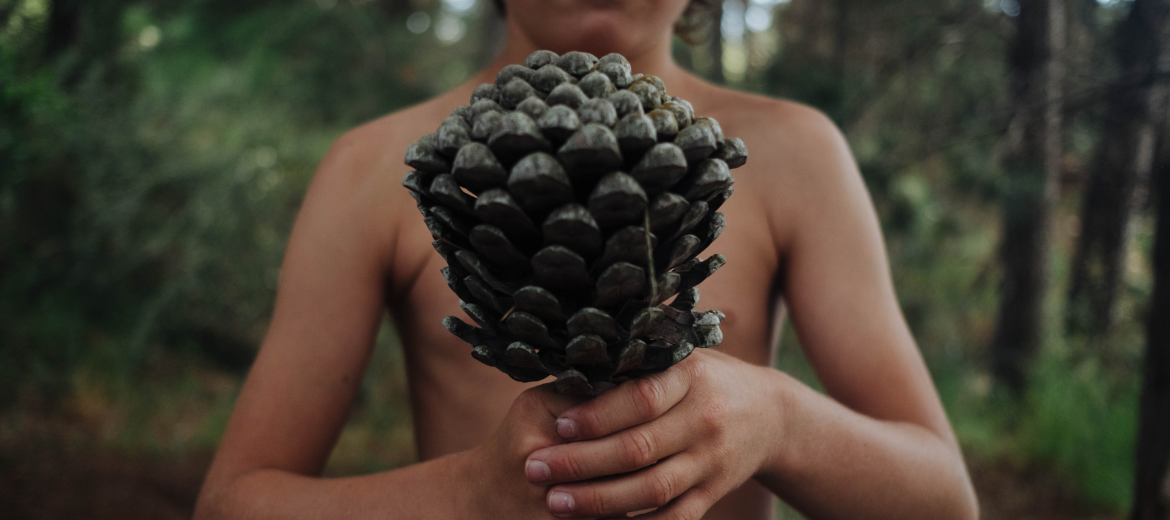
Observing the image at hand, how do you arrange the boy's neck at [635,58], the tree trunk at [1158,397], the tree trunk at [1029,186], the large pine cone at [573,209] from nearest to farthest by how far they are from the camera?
the large pine cone at [573,209], the boy's neck at [635,58], the tree trunk at [1158,397], the tree trunk at [1029,186]

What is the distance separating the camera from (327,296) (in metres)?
1.09

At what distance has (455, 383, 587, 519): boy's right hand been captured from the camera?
0.69m

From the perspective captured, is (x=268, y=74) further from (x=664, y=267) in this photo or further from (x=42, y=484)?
(x=664, y=267)

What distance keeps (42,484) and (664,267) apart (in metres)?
2.32

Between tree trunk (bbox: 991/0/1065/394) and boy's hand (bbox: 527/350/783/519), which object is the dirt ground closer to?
tree trunk (bbox: 991/0/1065/394)

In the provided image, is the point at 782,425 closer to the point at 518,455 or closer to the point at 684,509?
the point at 684,509

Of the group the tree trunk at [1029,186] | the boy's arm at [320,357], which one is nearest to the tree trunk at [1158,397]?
the tree trunk at [1029,186]

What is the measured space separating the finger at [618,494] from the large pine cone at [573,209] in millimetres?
111

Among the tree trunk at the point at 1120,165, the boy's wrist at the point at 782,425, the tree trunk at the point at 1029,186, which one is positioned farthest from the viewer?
the tree trunk at the point at 1029,186

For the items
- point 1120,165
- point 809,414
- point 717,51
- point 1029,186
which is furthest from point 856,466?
point 1029,186

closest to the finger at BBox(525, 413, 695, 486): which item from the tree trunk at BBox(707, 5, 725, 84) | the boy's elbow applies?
the boy's elbow

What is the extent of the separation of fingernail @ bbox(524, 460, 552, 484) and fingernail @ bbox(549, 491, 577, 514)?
22 millimetres

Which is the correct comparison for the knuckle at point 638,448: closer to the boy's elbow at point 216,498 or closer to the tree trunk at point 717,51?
the boy's elbow at point 216,498

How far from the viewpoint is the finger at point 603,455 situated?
2.15 feet
